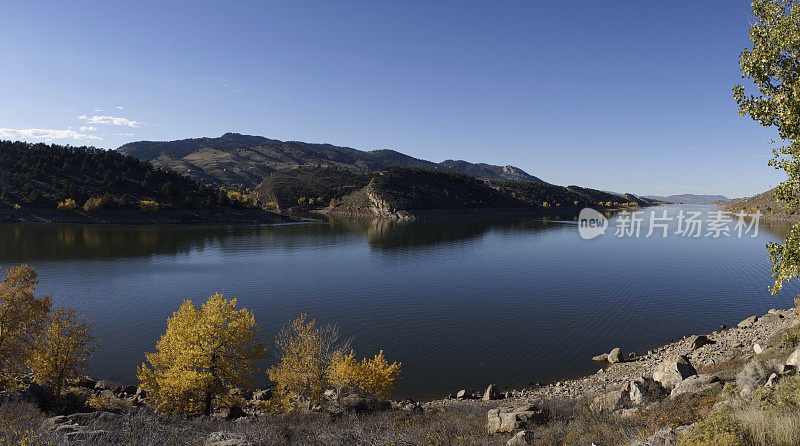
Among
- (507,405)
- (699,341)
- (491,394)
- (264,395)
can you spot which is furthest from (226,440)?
(699,341)

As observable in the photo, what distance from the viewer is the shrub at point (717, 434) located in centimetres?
671

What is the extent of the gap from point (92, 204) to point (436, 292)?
307 ft

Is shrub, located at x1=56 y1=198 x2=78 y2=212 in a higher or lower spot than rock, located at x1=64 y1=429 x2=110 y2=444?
higher

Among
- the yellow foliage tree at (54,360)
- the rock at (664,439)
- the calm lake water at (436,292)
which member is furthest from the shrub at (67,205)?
the rock at (664,439)

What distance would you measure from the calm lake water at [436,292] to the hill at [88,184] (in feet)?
69.0

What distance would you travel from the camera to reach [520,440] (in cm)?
1042

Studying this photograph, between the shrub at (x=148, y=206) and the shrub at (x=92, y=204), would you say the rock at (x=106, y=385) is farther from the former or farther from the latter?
the shrub at (x=148, y=206)

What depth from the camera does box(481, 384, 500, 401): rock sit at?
64.6ft

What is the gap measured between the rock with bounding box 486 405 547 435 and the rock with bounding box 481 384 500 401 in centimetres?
643

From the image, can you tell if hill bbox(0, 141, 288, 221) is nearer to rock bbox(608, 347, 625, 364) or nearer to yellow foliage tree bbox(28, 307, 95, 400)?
yellow foliage tree bbox(28, 307, 95, 400)

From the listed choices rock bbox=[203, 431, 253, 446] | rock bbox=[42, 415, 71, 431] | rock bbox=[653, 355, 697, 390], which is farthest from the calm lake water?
rock bbox=[203, 431, 253, 446]

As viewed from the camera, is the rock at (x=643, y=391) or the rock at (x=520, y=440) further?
the rock at (x=643, y=391)

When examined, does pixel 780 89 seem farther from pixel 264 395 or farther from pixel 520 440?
pixel 264 395

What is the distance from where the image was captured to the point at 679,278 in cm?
4575
